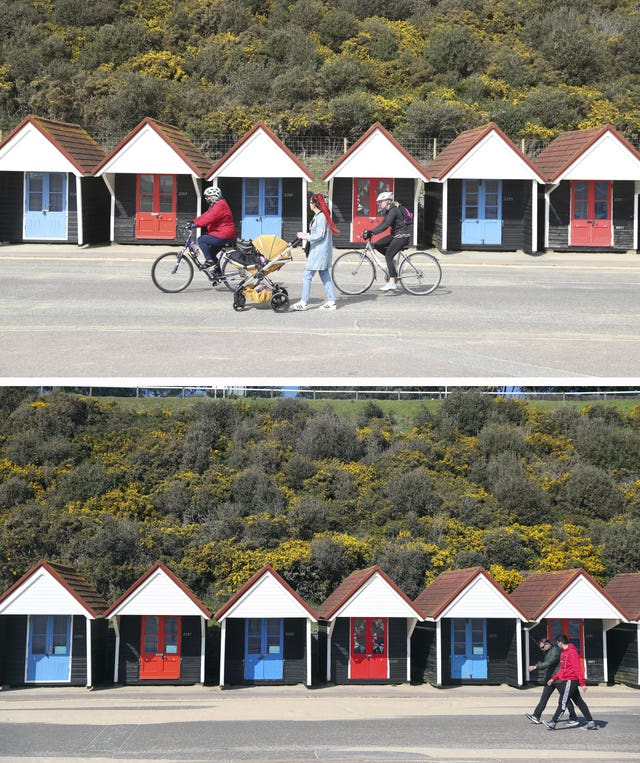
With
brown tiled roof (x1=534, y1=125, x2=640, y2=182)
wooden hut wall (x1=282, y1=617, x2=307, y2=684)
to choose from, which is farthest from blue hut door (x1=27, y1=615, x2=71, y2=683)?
brown tiled roof (x1=534, y1=125, x2=640, y2=182)

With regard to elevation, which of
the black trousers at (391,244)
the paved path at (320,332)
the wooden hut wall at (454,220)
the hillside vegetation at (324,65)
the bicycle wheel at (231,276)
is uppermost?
the hillside vegetation at (324,65)

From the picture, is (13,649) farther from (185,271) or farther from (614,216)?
(614,216)

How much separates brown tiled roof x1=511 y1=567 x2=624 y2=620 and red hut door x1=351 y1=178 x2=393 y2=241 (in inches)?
423

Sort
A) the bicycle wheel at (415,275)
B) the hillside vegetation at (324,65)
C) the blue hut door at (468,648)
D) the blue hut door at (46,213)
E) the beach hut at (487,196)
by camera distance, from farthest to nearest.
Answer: the hillside vegetation at (324,65), the blue hut door at (46,213), the beach hut at (487,196), the blue hut door at (468,648), the bicycle wheel at (415,275)

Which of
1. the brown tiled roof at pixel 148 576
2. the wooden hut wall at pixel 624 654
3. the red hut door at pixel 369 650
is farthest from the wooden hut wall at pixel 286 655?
the wooden hut wall at pixel 624 654

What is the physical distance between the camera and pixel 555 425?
47.6 m

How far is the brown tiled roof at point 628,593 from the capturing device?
92.5 ft

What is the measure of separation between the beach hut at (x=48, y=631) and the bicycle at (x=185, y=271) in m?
8.30

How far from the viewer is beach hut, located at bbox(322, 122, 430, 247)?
109 ft

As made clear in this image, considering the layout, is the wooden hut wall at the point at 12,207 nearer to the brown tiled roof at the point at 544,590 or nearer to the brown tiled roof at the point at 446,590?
the brown tiled roof at the point at 446,590

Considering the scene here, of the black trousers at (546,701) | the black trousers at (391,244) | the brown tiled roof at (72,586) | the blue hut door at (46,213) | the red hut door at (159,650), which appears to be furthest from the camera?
the blue hut door at (46,213)

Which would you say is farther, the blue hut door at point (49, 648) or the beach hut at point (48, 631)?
the blue hut door at point (49, 648)

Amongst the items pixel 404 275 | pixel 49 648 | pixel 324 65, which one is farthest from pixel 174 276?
pixel 324 65

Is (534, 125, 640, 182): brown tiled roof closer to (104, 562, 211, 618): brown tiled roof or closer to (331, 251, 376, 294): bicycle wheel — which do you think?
(331, 251, 376, 294): bicycle wheel
